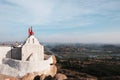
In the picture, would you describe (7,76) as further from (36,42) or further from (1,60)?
(36,42)

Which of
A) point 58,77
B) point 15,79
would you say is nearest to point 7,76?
point 15,79

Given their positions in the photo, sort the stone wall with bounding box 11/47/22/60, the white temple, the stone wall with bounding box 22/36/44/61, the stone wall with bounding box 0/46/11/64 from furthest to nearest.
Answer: the stone wall with bounding box 0/46/11/64
the stone wall with bounding box 11/47/22/60
the stone wall with bounding box 22/36/44/61
the white temple

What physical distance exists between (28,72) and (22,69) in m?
0.94

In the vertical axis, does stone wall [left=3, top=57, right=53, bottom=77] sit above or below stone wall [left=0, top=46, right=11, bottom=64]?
below

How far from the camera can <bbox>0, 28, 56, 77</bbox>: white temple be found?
109 ft

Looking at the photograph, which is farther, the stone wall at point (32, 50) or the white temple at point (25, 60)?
the stone wall at point (32, 50)

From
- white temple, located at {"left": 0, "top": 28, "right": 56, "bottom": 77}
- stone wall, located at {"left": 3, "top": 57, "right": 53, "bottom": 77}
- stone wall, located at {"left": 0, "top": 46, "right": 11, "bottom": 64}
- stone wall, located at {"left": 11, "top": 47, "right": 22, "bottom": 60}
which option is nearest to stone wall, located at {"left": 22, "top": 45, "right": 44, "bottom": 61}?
white temple, located at {"left": 0, "top": 28, "right": 56, "bottom": 77}

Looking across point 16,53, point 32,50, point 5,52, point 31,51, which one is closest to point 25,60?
point 31,51

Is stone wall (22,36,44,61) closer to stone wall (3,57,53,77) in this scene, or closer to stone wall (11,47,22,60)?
stone wall (11,47,22,60)

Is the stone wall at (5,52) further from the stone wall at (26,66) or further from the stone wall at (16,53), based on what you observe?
the stone wall at (26,66)

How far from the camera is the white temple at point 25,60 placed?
109 ft

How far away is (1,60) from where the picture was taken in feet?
123

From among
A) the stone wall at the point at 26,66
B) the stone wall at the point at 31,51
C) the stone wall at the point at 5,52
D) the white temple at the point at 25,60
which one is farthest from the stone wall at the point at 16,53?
the stone wall at the point at 26,66

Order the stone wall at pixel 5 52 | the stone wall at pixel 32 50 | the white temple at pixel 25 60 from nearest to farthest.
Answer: the white temple at pixel 25 60 → the stone wall at pixel 32 50 → the stone wall at pixel 5 52
